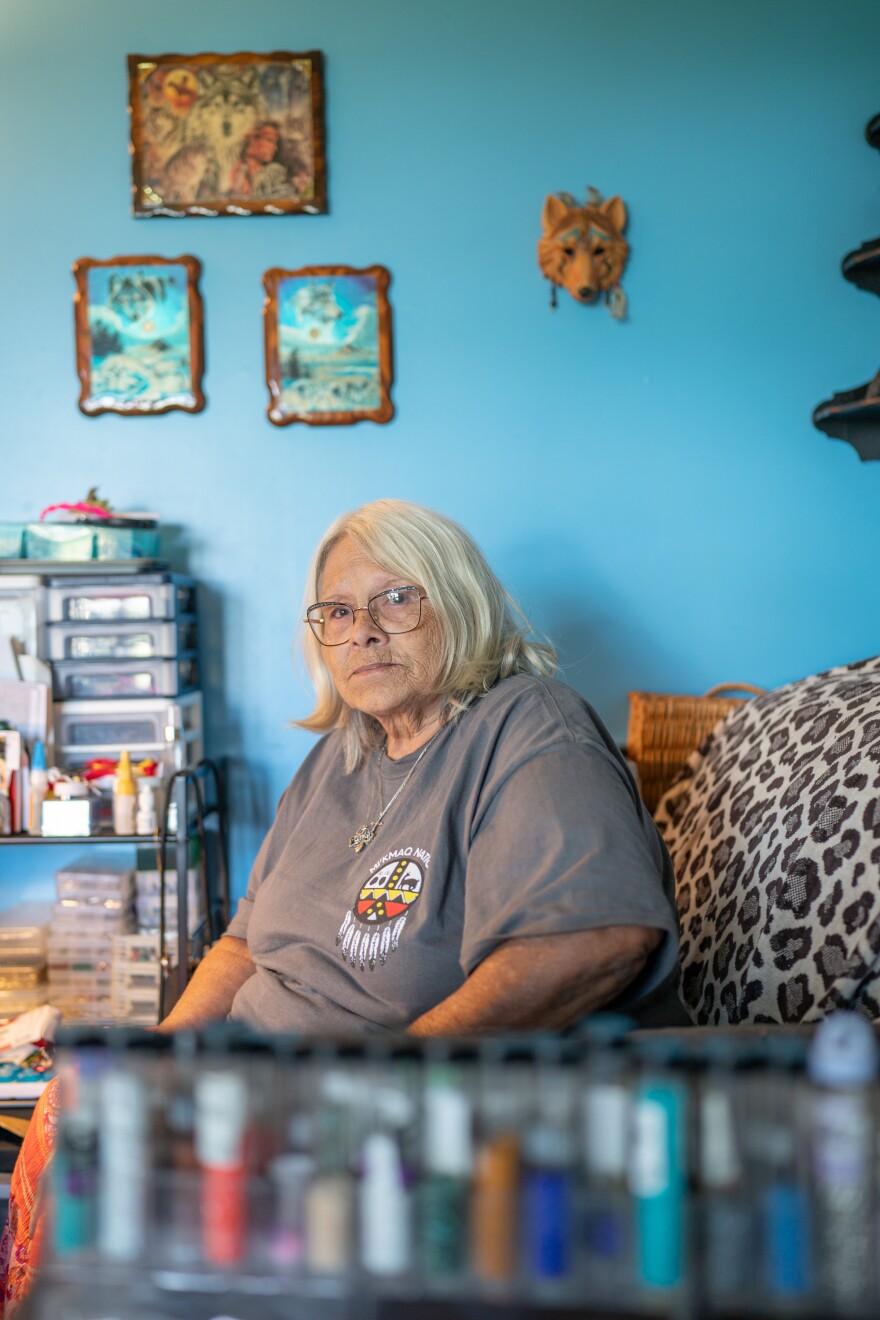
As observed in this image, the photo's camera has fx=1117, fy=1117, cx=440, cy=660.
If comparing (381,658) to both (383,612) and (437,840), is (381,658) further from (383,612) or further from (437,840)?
(437,840)

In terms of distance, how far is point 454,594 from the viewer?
1.55 m

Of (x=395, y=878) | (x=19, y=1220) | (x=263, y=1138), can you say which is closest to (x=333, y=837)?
(x=395, y=878)

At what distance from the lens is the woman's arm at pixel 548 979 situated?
1103mm

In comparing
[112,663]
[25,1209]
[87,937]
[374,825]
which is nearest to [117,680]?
[112,663]

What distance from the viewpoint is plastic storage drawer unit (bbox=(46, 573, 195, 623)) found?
219 centimetres

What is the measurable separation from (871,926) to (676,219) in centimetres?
176

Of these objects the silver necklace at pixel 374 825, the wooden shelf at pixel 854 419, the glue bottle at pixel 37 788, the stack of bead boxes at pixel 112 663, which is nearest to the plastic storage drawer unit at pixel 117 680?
the stack of bead boxes at pixel 112 663

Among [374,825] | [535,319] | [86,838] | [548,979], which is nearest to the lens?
[548,979]

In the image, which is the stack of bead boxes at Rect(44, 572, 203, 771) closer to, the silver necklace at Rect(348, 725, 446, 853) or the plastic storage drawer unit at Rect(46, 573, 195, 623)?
the plastic storage drawer unit at Rect(46, 573, 195, 623)

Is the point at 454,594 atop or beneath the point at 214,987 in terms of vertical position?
atop

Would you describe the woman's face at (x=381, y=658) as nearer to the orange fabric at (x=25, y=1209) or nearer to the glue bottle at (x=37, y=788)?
the orange fabric at (x=25, y=1209)

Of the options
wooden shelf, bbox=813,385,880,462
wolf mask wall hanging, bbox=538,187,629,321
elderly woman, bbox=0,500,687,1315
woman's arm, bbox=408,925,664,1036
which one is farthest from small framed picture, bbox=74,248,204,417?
woman's arm, bbox=408,925,664,1036

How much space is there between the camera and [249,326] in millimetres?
2475

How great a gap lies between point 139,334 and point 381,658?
1317mm
